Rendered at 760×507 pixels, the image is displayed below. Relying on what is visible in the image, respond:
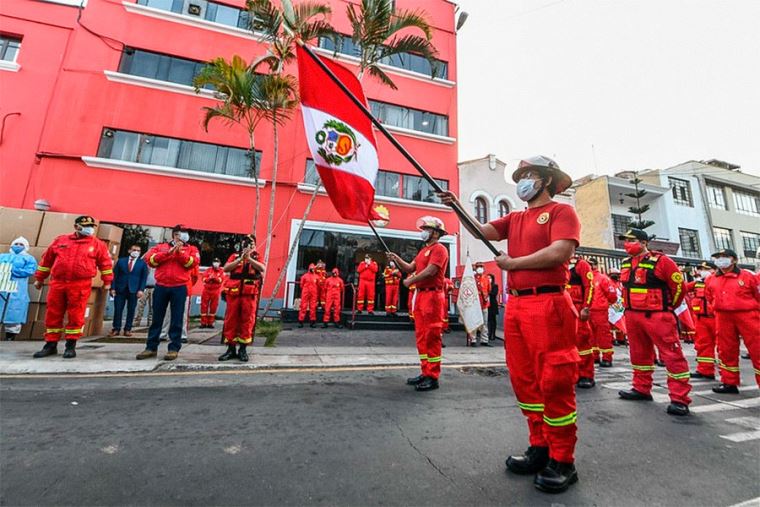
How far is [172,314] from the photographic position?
498 cm

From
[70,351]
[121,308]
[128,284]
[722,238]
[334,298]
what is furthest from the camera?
[722,238]

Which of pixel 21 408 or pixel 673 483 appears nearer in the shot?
pixel 673 483

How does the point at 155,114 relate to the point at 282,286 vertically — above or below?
above

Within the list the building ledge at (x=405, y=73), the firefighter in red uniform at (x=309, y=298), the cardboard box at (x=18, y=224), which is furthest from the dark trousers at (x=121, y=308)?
the building ledge at (x=405, y=73)

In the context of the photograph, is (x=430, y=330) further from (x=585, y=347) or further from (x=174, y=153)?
(x=174, y=153)

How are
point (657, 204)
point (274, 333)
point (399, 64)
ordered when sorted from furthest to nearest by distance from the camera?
point (657, 204)
point (399, 64)
point (274, 333)

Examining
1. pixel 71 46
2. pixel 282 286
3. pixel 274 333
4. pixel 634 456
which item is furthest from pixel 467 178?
pixel 71 46

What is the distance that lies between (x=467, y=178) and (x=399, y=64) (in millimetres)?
6470

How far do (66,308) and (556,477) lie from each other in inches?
259

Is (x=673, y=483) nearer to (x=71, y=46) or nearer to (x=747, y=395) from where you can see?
(x=747, y=395)

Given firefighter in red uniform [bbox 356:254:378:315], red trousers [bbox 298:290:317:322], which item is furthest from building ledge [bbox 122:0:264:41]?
red trousers [bbox 298:290:317:322]

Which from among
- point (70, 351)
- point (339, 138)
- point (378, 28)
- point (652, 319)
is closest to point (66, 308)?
point (70, 351)

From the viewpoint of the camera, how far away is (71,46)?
11.6 metres

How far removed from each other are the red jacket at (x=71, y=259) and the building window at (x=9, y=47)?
11.8 metres
